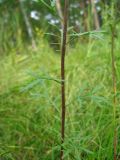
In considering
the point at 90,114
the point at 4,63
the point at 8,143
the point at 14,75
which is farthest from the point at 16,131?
the point at 4,63

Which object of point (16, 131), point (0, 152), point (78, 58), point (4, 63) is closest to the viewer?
point (0, 152)

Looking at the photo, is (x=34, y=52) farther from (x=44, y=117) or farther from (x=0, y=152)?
(x=0, y=152)

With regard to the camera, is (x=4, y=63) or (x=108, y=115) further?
(x=4, y=63)

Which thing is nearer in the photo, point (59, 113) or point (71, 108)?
point (59, 113)

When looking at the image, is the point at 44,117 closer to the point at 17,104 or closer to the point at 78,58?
the point at 17,104

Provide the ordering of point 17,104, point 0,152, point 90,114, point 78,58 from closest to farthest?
point 0,152
point 90,114
point 17,104
point 78,58

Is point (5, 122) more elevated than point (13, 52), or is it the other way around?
point (13, 52)

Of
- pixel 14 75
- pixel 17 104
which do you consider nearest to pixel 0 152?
pixel 17 104
